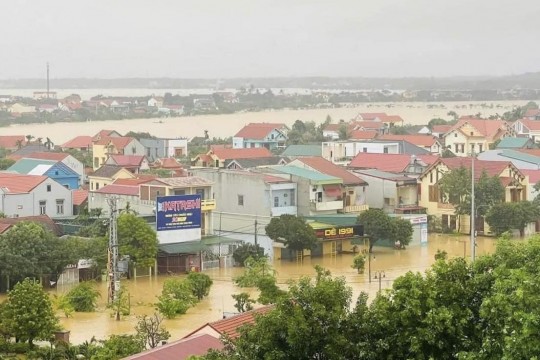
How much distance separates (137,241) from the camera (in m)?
15.7

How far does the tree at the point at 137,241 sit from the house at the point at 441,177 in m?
6.99

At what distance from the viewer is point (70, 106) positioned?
61719 millimetres

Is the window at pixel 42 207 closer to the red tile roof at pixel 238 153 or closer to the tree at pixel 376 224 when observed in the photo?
the tree at pixel 376 224

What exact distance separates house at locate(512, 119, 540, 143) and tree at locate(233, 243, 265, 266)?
61.5 ft

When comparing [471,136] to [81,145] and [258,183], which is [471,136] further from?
[258,183]

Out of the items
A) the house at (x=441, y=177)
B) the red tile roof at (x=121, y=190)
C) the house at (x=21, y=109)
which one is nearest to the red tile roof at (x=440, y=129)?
the house at (x=441, y=177)

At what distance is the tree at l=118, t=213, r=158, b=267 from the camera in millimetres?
15578

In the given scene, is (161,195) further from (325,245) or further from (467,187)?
(467,187)

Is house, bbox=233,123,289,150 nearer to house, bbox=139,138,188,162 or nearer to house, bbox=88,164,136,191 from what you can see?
house, bbox=139,138,188,162

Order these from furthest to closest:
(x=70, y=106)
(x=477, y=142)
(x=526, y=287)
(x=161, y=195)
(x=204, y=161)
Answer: (x=70, y=106), (x=477, y=142), (x=204, y=161), (x=161, y=195), (x=526, y=287)

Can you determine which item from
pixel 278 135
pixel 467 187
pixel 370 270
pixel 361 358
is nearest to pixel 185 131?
pixel 278 135

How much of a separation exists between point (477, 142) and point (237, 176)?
1349 cm

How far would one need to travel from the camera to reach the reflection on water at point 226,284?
1261cm

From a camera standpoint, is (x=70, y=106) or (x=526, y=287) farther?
(x=70, y=106)
